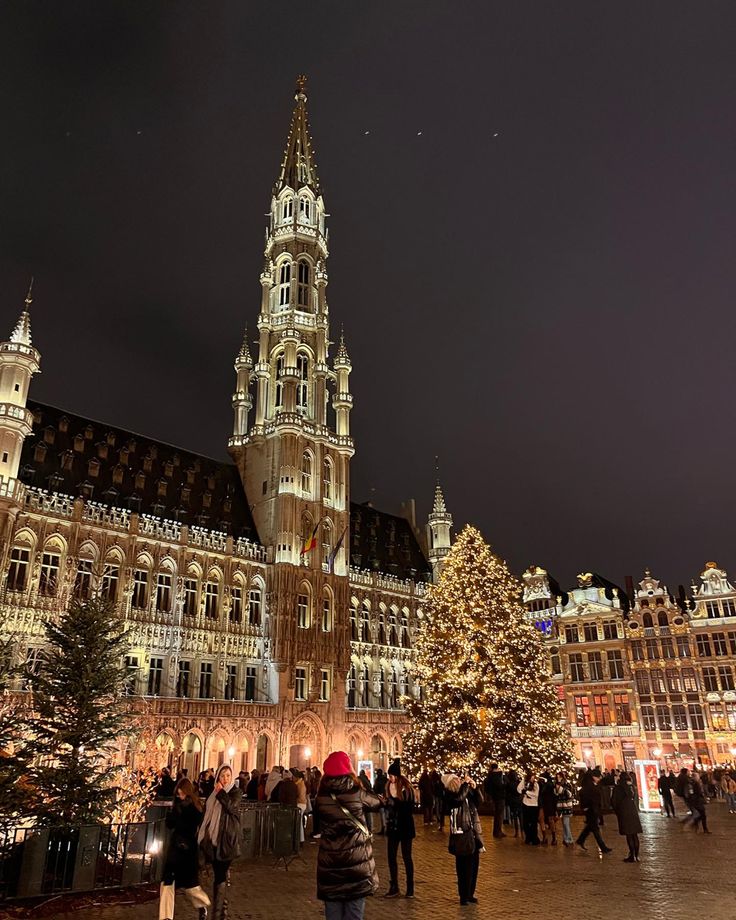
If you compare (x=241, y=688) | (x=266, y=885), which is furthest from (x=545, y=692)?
(x=241, y=688)

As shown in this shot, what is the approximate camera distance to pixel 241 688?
131ft

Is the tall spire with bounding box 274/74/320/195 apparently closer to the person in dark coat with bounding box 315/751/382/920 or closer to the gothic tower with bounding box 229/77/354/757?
the gothic tower with bounding box 229/77/354/757

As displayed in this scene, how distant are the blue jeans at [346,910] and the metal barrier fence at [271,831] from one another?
9324 mm

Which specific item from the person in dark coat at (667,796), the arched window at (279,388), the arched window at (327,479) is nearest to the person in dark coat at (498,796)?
the person in dark coat at (667,796)

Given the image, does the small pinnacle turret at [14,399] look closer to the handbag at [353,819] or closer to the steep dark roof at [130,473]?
the steep dark roof at [130,473]

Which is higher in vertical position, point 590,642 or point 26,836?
point 590,642

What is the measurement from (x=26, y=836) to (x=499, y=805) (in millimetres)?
13288

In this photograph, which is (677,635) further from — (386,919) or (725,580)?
(386,919)

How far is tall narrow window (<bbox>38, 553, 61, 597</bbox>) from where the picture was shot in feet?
111

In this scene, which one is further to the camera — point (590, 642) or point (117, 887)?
point (590, 642)

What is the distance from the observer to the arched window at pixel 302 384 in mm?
50875

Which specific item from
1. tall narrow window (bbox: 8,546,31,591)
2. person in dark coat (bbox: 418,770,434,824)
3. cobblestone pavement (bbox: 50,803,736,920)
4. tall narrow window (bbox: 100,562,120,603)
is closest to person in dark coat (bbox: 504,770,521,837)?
cobblestone pavement (bbox: 50,803,736,920)

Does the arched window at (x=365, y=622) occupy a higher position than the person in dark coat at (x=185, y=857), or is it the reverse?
the arched window at (x=365, y=622)

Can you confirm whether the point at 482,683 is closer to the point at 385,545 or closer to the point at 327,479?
the point at 327,479
